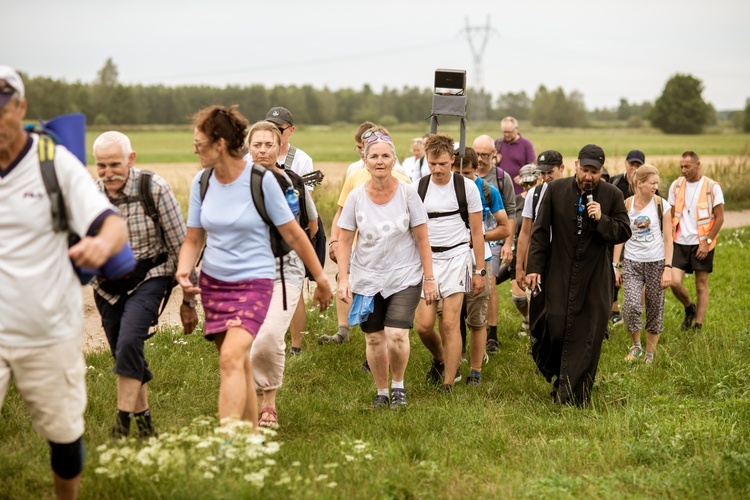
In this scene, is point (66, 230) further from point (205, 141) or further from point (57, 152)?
point (205, 141)

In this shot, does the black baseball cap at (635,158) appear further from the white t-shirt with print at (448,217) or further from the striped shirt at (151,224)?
the striped shirt at (151,224)

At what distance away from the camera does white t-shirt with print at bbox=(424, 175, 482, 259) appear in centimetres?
799

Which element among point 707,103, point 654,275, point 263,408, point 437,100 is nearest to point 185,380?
point 263,408

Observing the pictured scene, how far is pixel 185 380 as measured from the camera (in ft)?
26.5

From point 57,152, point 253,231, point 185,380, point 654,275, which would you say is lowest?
point 185,380

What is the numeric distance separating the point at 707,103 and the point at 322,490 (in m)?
92.5

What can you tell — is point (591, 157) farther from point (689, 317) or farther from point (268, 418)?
point (689, 317)

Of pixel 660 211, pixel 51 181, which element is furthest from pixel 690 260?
pixel 51 181

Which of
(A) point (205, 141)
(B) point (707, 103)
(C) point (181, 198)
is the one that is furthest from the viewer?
(B) point (707, 103)

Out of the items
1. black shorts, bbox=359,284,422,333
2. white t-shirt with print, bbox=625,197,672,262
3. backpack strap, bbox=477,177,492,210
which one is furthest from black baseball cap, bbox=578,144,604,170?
white t-shirt with print, bbox=625,197,672,262

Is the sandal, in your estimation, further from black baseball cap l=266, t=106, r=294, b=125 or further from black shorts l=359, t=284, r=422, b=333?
black baseball cap l=266, t=106, r=294, b=125

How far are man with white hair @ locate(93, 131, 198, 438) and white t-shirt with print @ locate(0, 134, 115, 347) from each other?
1.52m

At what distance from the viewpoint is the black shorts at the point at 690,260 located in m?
11.1

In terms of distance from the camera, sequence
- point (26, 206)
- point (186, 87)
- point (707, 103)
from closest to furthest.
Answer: point (26, 206)
point (707, 103)
point (186, 87)
